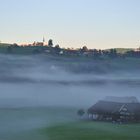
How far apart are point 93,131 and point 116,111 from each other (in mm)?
12950

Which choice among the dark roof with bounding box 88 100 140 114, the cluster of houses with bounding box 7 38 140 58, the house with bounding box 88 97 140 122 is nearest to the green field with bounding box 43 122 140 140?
the house with bounding box 88 97 140 122

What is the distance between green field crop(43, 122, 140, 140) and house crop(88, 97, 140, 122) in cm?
394

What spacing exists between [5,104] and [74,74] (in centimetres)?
6680

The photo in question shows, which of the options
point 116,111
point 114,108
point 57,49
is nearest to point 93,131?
point 116,111

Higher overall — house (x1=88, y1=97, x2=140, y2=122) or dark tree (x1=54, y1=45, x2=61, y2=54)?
dark tree (x1=54, y1=45, x2=61, y2=54)

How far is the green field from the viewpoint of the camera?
162ft

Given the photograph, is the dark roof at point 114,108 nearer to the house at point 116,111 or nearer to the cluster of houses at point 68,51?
the house at point 116,111

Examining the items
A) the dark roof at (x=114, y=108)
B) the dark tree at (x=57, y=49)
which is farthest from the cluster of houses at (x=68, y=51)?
the dark roof at (x=114, y=108)

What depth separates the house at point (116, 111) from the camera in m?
64.9

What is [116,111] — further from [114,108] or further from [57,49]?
[57,49]

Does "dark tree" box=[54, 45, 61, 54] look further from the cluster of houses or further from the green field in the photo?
the green field

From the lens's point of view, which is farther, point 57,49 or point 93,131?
point 57,49

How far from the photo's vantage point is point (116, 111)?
65.6 metres

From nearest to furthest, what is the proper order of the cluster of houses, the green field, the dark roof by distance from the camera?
the green field → the dark roof → the cluster of houses
